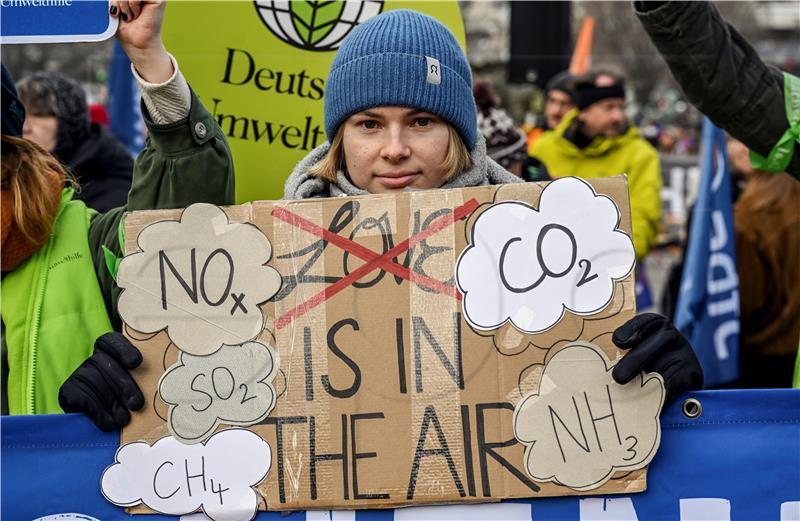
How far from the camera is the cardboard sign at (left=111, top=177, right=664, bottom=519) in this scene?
217 centimetres

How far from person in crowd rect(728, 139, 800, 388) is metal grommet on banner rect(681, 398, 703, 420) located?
2877 millimetres

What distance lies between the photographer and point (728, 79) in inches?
114

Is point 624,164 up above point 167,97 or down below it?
below

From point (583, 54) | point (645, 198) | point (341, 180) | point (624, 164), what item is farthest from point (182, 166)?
point (583, 54)

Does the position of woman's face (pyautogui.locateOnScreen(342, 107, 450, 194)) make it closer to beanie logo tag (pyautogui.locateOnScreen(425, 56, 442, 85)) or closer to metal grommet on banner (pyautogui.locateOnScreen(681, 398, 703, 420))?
beanie logo tag (pyautogui.locateOnScreen(425, 56, 442, 85))

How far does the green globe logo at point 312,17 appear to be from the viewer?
335 cm

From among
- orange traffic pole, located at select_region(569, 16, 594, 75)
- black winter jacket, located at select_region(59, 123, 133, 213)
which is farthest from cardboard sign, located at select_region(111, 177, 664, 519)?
orange traffic pole, located at select_region(569, 16, 594, 75)

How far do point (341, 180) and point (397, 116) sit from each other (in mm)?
191

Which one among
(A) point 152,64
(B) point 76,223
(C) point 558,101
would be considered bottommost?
(B) point 76,223

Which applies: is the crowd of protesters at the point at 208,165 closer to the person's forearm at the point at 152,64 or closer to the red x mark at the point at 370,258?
the person's forearm at the point at 152,64

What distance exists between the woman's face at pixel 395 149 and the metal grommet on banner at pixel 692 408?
2.32 feet

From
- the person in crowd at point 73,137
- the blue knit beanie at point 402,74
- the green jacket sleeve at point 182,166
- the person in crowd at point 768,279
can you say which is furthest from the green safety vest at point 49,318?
the person in crowd at point 768,279

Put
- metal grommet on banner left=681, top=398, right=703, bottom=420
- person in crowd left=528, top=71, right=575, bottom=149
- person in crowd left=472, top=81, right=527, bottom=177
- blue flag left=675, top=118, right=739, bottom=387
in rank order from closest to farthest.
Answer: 1. metal grommet on banner left=681, top=398, right=703, bottom=420
2. person in crowd left=472, top=81, right=527, bottom=177
3. blue flag left=675, top=118, right=739, bottom=387
4. person in crowd left=528, top=71, right=575, bottom=149

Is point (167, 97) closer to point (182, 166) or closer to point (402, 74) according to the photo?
point (182, 166)
